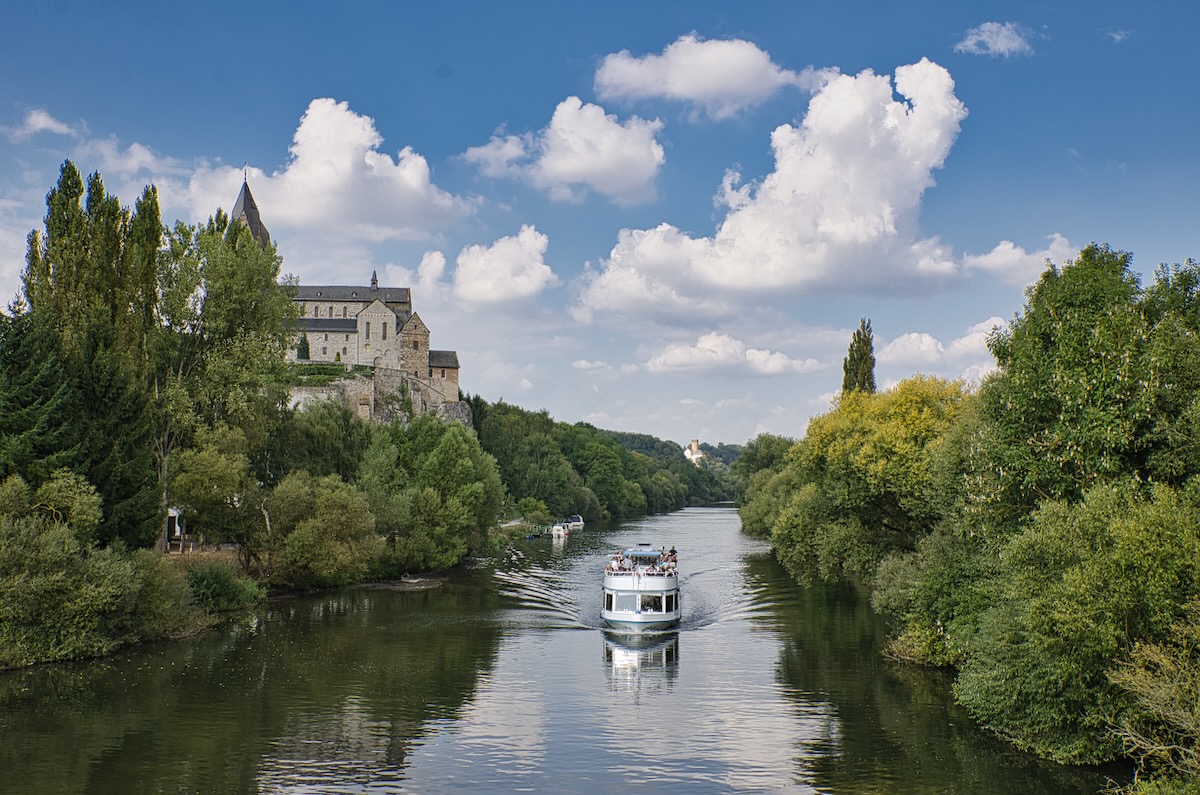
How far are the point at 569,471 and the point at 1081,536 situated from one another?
102 meters

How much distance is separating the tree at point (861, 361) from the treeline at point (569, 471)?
1300 inches

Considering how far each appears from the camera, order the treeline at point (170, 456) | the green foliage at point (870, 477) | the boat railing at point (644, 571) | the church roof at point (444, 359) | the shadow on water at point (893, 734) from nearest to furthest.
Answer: the shadow on water at point (893, 734), the treeline at point (170, 456), the green foliage at point (870, 477), the boat railing at point (644, 571), the church roof at point (444, 359)

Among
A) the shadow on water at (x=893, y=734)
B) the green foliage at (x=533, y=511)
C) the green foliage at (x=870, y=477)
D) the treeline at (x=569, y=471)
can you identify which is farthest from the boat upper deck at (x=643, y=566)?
the green foliage at (x=533, y=511)

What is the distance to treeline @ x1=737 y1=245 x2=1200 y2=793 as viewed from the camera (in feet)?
59.6

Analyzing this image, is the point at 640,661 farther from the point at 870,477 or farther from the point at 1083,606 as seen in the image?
the point at 1083,606

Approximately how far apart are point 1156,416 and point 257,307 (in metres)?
40.5

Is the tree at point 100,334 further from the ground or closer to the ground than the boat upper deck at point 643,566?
further from the ground

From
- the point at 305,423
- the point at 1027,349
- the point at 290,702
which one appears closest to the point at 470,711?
the point at 290,702

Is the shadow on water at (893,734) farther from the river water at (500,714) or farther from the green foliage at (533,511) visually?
the green foliage at (533,511)

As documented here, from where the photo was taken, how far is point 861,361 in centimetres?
6644

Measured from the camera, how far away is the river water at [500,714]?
20766mm

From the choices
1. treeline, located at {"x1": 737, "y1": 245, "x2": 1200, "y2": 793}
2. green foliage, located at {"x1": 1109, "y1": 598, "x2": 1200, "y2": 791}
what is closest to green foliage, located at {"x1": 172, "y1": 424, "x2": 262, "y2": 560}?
treeline, located at {"x1": 737, "y1": 245, "x2": 1200, "y2": 793}

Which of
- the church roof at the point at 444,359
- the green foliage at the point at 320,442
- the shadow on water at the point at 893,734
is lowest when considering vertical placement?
the shadow on water at the point at 893,734

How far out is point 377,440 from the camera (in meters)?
64.3
